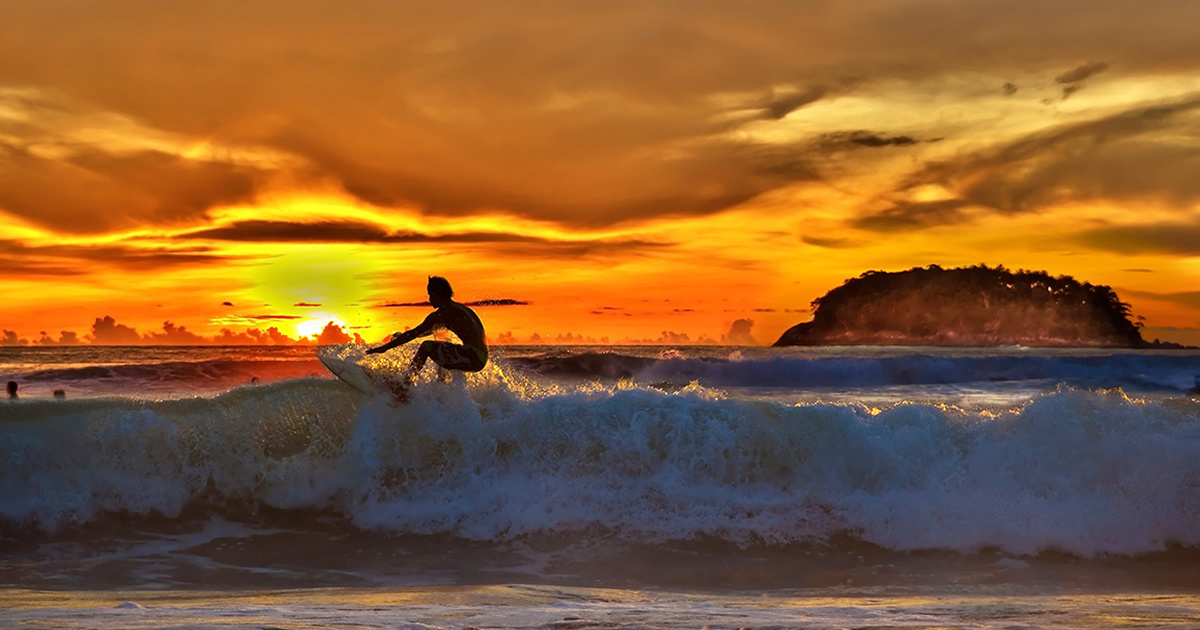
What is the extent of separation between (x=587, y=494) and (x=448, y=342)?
2807 mm

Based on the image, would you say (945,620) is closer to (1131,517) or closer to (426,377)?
(1131,517)

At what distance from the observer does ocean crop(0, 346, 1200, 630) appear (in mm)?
8648

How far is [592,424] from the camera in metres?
11.2

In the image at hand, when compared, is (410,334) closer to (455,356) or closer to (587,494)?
(455,356)

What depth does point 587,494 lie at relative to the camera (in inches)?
409

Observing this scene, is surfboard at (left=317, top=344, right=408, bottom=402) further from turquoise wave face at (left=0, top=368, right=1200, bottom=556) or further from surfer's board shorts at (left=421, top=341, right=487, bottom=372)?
surfer's board shorts at (left=421, top=341, right=487, bottom=372)

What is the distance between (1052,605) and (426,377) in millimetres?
7654

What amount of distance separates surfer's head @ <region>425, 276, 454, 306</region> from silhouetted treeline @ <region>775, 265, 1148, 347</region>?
273ft

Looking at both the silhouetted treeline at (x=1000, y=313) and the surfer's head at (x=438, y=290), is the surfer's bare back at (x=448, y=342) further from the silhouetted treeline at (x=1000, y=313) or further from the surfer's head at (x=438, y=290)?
the silhouetted treeline at (x=1000, y=313)

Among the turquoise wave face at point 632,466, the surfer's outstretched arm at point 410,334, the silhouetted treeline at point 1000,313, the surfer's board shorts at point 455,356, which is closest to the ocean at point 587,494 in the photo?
the turquoise wave face at point 632,466

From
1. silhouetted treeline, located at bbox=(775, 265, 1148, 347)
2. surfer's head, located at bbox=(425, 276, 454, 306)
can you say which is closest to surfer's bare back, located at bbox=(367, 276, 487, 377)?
surfer's head, located at bbox=(425, 276, 454, 306)

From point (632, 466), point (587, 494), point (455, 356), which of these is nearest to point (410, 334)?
point (455, 356)

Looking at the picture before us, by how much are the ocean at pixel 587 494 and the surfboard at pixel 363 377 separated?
0.33 ft

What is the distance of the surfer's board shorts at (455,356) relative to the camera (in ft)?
37.8
